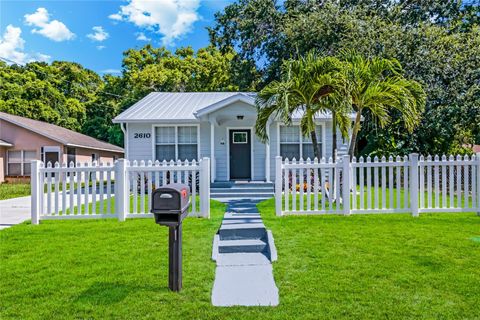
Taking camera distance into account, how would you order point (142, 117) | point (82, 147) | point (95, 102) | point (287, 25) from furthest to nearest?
point (95, 102) < point (82, 147) < point (287, 25) < point (142, 117)

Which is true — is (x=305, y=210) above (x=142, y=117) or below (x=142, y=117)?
below

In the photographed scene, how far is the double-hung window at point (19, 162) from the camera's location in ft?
68.9

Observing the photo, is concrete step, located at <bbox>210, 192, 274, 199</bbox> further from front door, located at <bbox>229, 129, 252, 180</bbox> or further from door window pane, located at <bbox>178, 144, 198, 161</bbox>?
door window pane, located at <bbox>178, 144, 198, 161</bbox>

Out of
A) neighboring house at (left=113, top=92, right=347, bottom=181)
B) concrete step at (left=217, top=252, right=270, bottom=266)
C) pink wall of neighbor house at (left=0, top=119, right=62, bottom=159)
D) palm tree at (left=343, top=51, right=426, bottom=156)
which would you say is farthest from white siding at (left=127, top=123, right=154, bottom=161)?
pink wall of neighbor house at (left=0, top=119, right=62, bottom=159)

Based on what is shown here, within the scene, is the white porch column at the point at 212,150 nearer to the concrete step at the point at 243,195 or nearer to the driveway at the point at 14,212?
the concrete step at the point at 243,195

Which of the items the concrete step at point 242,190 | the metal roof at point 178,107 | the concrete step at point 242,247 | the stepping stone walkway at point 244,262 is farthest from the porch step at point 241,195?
the concrete step at point 242,247

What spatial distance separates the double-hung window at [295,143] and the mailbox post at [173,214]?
9667 mm

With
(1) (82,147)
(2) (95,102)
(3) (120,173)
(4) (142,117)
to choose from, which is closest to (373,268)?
(3) (120,173)

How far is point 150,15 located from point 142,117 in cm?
626

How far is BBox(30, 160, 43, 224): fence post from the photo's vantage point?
22.9ft

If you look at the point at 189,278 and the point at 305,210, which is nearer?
the point at 189,278

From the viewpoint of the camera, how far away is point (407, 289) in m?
3.73

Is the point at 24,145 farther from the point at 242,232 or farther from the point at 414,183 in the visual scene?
the point at 414,183

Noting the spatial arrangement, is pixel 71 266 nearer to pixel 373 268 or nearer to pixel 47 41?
pixel 373 268
